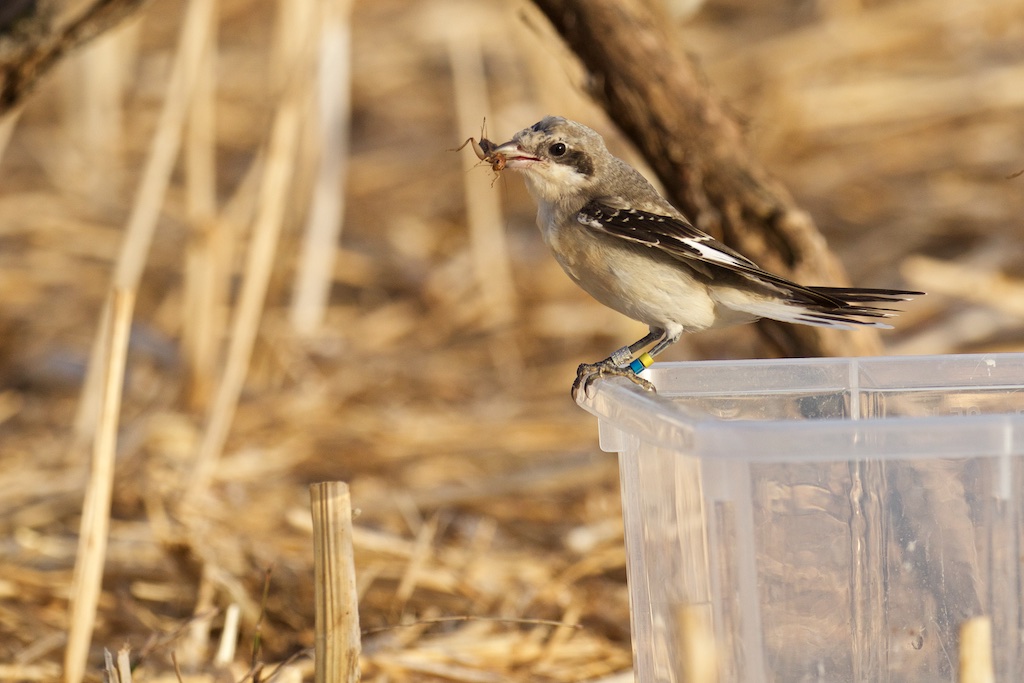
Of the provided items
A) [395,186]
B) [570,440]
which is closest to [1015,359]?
[570,440]

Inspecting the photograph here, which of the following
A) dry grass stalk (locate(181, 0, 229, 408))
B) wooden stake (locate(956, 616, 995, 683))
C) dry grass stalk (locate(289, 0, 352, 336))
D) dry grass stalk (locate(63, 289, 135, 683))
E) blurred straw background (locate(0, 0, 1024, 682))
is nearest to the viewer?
wooden stake (locate(956, 616, 995, 683))

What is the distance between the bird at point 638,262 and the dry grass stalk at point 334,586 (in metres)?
0.70

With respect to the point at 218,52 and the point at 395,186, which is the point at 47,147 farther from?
the point at 395,186

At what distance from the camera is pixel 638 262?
2.60 metres

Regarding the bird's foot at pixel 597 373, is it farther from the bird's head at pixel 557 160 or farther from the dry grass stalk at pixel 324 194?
the dry grass stalk at pixel 324 194

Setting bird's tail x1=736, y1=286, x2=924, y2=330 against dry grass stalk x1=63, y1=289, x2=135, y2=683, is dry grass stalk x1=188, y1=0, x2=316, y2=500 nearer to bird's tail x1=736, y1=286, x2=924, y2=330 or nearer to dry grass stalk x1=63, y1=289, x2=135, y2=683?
dry grass stalk x1=63, y1=289, x2=135, y2=683

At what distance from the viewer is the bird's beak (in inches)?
Result: 107

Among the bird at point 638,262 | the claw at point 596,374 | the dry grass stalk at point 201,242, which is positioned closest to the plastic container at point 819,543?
the claw at point 596,374

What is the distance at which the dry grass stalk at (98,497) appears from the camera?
7.84 ft

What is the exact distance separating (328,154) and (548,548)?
259cm

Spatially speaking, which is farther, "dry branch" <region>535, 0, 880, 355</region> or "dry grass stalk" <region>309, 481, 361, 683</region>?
Result: "dry branch" <region>535, 0, 880, 355</region>

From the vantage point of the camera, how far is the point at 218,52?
962 centimetres

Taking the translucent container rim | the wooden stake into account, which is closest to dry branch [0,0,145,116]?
the translucent container rim

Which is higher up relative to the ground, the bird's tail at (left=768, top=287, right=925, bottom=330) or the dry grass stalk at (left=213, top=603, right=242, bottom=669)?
the bird's tail at (left=768, top=287, right=925, bottom=330)
